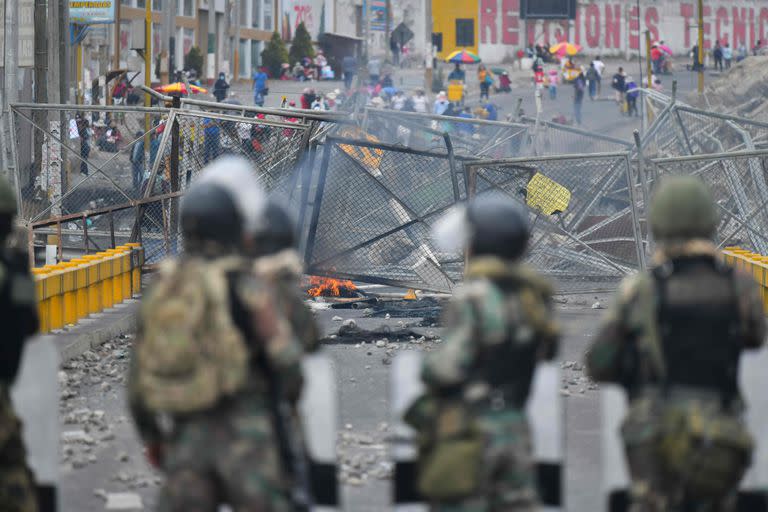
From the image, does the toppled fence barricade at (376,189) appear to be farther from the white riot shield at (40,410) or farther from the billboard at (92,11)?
the billboard at (92,11)

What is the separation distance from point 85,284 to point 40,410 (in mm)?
8191

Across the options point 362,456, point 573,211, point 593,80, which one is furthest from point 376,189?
point 593,80

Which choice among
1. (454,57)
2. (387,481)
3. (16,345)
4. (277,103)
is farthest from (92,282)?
(454,57)

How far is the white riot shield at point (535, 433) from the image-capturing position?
5.61 meters

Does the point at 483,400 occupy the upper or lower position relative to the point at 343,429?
upper

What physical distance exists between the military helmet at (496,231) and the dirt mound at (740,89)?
27656 millimetres

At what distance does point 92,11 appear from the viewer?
99.1 feet

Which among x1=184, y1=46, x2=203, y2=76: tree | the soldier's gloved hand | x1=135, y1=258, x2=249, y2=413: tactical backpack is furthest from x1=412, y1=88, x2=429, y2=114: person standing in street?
x1=135, y1=258, x2=249, y2=413: tactical backpack

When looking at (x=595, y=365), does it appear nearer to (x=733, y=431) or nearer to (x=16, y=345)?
(x=733, y=431)

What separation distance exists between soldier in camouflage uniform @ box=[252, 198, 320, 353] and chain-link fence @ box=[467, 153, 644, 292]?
9.25 m

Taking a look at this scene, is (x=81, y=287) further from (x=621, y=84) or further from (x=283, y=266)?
(x=621, y=84)

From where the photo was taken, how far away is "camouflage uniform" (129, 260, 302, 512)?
5.00 m

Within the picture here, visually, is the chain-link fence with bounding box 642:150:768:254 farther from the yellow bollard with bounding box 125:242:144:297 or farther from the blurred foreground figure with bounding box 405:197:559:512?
the blurred foreground figure with bounding box 405:197:559:512

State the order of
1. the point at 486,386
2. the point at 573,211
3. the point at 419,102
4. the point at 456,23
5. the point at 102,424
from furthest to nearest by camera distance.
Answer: the point at 456,23 → the point at 419,102 → the point at 573,211 → the point at 102,424 → the point at 486,386
